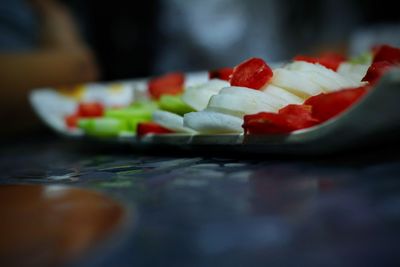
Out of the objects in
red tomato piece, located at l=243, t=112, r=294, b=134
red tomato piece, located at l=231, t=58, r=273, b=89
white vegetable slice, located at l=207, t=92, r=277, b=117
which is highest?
red tomato piece, located at l=231, t=58, r=273, b=89

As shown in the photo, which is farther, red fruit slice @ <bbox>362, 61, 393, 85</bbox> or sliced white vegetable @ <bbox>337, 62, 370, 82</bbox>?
sliced white vegetable @ <bbox>337, 62, 370, 82</bbox>

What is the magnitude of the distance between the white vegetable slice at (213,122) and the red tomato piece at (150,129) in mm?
154

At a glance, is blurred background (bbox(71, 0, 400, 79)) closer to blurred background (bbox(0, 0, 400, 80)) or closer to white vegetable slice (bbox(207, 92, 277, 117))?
blurred background (bbox(0, 0, 400, 80))

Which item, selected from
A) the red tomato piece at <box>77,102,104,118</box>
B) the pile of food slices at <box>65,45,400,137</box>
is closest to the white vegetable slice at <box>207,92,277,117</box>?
the pile of food slices at <box>65,45,400,137</box>

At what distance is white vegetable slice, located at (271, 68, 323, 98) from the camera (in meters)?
1.01

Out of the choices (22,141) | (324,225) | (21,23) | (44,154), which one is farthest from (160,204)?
(21,23)

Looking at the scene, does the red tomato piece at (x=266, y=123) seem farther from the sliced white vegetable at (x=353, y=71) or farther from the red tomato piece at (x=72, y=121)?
the red tomato piece at (x=72, y=121)

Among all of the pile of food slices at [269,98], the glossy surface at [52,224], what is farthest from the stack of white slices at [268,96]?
the glossy surface at [52,224]

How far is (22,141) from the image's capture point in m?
2.03

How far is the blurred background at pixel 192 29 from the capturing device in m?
3.50

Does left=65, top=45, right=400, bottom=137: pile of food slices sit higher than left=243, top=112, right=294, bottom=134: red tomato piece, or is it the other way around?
left=65, top=45, right=400, bottom=137: pile of food slices

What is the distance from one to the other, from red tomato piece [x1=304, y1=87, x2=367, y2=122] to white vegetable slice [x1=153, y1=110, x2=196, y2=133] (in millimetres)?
317

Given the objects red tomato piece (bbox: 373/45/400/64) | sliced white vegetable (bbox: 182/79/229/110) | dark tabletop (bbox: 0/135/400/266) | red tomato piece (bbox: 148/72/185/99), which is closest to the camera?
dark tabletop (bbox: 0/135/400/266)

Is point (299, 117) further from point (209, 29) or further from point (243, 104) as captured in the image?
point (209, 29)
